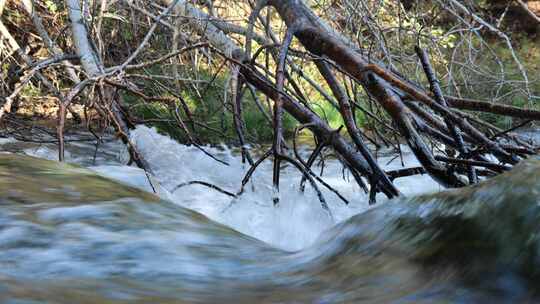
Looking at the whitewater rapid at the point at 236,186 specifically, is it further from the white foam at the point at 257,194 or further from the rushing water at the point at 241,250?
the rushing water at the point at 241,250

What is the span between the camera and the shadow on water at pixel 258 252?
4.54 ft

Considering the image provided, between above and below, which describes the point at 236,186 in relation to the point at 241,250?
above

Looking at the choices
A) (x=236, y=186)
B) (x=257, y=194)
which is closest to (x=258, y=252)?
(x=257, y=194)

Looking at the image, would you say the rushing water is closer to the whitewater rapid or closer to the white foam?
the whitewater rapid

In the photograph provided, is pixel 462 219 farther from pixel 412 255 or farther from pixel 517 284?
pixel 517 284

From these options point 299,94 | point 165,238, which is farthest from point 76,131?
point 165,238

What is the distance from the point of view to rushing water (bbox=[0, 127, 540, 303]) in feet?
4.56

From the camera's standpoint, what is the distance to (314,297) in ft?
5.04

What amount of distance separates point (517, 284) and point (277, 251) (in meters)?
1.10

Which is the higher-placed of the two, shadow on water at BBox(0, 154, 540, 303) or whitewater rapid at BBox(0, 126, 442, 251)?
whitewater rapid at BBox(0, 126, 442, 251)

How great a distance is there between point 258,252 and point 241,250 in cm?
6

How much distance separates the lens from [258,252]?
2221mm

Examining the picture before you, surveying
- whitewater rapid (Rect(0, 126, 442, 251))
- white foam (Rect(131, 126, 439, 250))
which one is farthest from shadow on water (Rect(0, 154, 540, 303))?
white foam (Rect(131, 126, 439, 250))

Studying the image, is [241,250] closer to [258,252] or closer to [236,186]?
[258,252]
